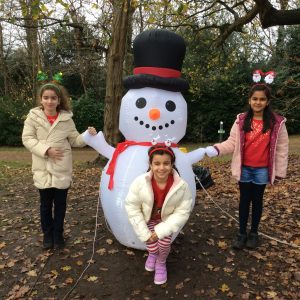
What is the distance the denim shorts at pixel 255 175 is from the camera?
158 inches

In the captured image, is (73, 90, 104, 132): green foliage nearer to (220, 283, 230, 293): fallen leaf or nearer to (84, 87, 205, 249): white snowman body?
(84, 87, 205, 249): white snowman body

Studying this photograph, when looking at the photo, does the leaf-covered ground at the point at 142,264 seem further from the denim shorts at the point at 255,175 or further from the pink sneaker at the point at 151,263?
the denim shorts at the point at 255,175

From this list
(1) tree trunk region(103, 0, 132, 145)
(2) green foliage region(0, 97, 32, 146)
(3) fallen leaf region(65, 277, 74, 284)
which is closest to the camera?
(3) fallen leaf region(65, 277, 74, 284)

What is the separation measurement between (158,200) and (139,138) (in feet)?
3.00

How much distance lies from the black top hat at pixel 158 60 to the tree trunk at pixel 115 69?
231 inches

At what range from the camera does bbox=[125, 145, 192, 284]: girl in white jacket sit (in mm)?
3229

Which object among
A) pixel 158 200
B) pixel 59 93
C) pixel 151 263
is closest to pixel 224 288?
pixel 151 263

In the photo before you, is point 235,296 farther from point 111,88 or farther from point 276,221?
point 111,88

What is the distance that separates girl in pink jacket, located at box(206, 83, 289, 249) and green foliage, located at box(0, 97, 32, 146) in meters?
16.2

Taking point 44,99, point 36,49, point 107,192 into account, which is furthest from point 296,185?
point 36,49

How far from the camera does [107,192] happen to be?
4.01 meters

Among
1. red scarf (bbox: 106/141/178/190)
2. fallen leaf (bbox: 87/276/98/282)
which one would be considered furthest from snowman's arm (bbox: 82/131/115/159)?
fallen leaf (bbox: 87/276/98/282)

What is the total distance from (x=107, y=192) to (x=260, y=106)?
1.83m

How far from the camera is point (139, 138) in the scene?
158 inches
